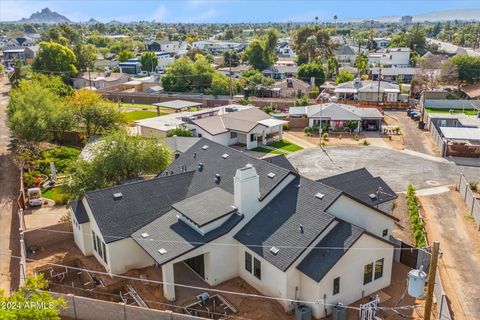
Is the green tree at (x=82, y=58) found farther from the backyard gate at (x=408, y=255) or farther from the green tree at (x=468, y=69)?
the backyard gate at (x=408, y=255)

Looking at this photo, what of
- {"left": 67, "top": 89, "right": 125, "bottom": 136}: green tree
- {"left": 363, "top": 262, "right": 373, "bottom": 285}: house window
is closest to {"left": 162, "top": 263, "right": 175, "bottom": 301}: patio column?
{"left": 363, "top": 262, "right": 373, "bottom": 285}: house window

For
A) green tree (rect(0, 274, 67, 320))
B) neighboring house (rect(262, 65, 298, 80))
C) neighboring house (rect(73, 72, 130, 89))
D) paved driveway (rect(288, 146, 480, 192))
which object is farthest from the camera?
neighboring house (rect(262, 65, 298, 80))

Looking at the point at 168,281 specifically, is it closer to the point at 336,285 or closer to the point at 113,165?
the point at 336,285

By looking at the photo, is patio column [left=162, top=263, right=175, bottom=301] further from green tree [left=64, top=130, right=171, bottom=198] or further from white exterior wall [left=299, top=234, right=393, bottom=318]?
green tree [left=64, top=130, right=171, bottom=198]

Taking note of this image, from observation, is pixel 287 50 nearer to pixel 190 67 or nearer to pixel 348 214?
pixel 190 67

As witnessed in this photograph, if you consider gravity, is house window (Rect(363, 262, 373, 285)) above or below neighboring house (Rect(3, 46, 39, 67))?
below

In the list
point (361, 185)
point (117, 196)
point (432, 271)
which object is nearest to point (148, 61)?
point (117, 196)

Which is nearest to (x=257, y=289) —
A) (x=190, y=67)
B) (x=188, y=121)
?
(x=188, y=121)
